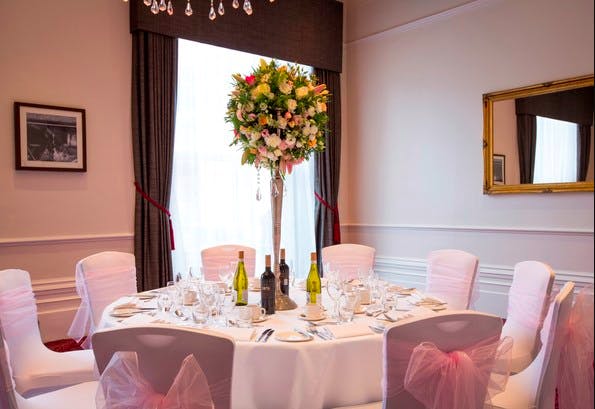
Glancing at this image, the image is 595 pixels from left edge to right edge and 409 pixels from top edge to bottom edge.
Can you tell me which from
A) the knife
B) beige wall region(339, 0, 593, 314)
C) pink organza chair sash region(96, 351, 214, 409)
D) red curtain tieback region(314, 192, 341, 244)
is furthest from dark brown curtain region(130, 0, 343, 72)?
pink organza chair sash region(96, 351, 214, 409)

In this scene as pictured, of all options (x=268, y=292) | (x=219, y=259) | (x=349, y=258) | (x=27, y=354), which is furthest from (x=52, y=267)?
(x=268, y=292)

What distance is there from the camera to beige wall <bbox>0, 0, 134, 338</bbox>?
431cm

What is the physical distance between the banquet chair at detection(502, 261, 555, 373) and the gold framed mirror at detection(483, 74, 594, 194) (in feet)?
5.63

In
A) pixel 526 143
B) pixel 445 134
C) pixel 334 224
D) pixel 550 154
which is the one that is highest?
pixel 445 134

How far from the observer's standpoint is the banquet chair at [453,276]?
3.48 metres

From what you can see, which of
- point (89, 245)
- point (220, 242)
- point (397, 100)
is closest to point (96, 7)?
point (89, 245)

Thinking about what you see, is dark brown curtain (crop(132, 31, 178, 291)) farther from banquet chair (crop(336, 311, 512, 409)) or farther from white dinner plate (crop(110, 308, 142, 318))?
banquet chair (crop(336, 311, 512, 409))

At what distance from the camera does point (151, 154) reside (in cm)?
498

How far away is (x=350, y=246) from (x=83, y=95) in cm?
280

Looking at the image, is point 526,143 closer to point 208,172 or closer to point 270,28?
point 270,28

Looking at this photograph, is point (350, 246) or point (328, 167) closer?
point (350, 246)

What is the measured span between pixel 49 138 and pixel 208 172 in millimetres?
1666

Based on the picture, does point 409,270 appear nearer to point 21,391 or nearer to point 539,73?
point 539,73

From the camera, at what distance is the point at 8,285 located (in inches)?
104
